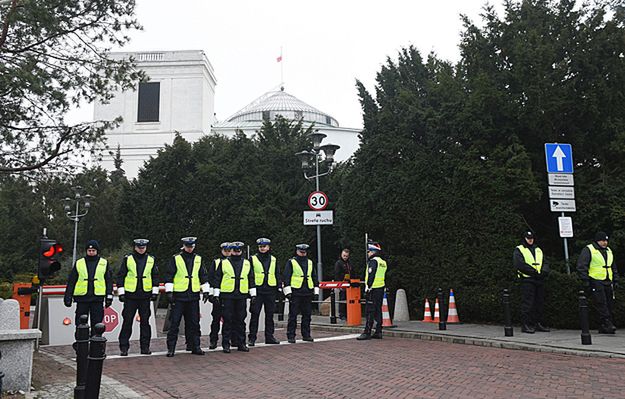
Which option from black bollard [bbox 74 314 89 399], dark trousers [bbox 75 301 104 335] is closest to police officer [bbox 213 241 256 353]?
dark trousers [bbox 75 301 104 335]

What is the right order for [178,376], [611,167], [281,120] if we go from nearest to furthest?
[178,376]
[611,167]
[281,120]

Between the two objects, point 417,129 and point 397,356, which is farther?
point 417,129

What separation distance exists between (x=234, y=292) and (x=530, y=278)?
241 inches

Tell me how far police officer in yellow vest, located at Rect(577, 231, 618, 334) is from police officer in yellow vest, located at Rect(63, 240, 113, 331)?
30.2 feet

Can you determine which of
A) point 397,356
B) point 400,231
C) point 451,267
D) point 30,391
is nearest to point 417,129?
point 400,231

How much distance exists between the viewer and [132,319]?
11.7m

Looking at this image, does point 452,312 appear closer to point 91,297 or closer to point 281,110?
point 91,297

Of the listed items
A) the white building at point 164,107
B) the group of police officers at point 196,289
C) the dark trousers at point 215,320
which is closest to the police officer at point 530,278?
the group of police officers at point 196,289

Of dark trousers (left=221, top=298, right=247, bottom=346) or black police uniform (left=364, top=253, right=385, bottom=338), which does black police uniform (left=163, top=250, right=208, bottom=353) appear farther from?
black police uniform (left=364, top=253, right=385, bottom=338)

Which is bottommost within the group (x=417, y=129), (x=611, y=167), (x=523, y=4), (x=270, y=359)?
(x=270, y=359)

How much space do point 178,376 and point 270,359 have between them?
6.96ft

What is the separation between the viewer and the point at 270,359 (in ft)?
35.2

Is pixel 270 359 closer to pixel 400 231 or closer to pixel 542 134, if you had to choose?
pixel 400 231

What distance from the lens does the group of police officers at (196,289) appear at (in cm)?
1144
